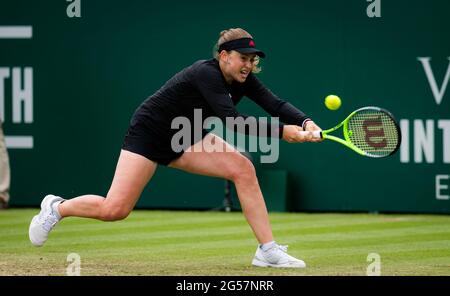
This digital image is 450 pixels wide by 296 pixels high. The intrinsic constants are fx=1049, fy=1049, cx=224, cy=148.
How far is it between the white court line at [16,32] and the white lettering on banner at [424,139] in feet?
14.3

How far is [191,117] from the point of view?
702 cm

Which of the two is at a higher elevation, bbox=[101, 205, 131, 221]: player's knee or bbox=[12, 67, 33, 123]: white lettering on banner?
bbox=[12, 67, 33, 123]: white lettering on banner

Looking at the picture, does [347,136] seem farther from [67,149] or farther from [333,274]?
[67,149]

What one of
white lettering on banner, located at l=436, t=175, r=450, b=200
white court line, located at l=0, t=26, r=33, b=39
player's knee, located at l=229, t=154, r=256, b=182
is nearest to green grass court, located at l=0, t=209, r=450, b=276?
white lettering on banner, located at l=436, t=175, r=450, b=200

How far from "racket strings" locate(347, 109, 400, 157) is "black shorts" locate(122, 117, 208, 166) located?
3.96 ft

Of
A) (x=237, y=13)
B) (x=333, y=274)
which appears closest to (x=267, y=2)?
(x=237, y=13)

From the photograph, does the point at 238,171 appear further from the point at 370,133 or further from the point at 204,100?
the point at 370,133

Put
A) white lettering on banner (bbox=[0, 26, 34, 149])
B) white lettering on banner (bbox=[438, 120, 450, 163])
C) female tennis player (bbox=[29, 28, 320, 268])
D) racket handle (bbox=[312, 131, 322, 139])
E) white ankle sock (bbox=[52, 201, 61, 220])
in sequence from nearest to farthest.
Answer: racket handle (bbox=[312, 131, 322, 139]) < female tennis player (bbox=[29, 28, 320, 268]) < white ankle sock (bbox=[52, 201, 61, 220]) < white lettering on banner (bbox=[438, 120, 450, 163]) < white lettering on banner (bbox=[0, 26, 34, 149])

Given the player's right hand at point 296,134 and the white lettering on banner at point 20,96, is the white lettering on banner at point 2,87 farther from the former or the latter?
the player's right hand at point 296,134

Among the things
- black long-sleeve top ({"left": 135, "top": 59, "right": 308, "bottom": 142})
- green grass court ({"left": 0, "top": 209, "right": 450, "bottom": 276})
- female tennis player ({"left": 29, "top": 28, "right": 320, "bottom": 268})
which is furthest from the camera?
green grass court ({"left": 0, "top": 209, "right": 450, "bottom": 276})

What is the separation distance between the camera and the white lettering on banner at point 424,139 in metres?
10.9

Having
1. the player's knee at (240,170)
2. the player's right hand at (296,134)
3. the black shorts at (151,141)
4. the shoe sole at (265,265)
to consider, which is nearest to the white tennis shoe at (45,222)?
the black shorts at (151,141)

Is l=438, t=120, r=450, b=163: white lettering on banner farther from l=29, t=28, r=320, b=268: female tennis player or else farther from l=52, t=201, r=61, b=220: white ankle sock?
l=52, t=201, r=61, b=220: white ankle sock

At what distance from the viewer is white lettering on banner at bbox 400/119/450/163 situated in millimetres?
10906
